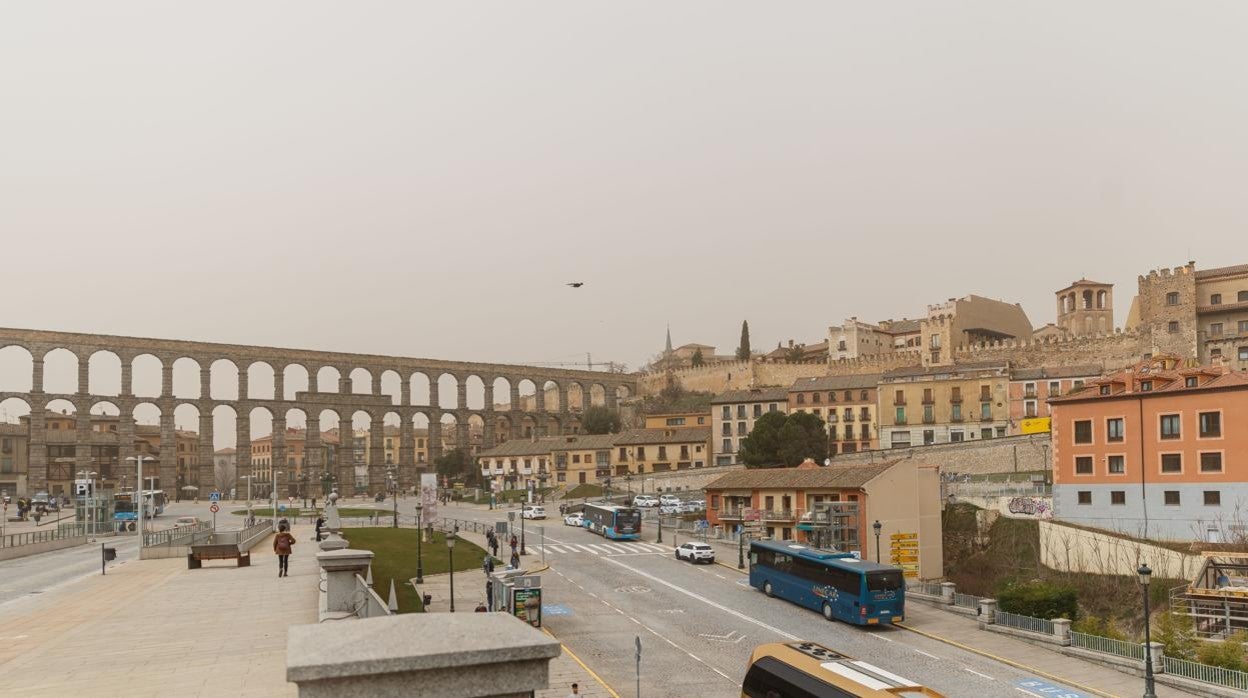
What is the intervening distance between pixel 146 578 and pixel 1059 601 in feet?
118

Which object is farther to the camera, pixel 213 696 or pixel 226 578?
pixel 226 578

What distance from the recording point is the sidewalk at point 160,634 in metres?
15.6

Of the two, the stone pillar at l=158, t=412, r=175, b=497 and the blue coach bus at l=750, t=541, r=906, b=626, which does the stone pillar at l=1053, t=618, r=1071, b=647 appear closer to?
the blue coach bus at l=750, t=541, r=906, b=626

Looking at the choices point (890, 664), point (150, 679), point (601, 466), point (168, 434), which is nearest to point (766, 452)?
point (601, 466)

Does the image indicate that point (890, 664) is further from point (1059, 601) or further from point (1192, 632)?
point (1192, 632)

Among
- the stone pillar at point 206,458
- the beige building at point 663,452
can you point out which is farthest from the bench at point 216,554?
the stone pillar at point 206,458

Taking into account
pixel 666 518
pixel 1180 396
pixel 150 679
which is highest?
pixel 1180 396

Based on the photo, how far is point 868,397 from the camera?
332 feet

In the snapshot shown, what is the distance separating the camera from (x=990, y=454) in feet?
Answer: 262

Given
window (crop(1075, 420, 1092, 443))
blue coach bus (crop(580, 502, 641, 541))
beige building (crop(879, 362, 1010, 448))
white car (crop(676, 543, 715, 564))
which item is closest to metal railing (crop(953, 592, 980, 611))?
white car (crop(676, 543, 715, 564))

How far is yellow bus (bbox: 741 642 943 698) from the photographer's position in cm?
1803

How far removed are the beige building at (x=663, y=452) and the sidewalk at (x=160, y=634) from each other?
2951 inches

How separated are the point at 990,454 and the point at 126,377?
4447 inches

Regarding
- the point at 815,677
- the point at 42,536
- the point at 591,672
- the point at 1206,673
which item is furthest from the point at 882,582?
the point at 42,536
